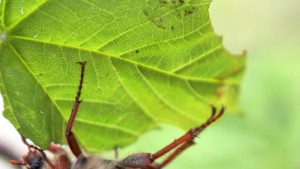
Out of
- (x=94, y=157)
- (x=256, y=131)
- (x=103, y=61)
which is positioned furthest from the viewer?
(x=256, y=131)

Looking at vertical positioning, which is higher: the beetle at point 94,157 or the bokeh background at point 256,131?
the bokeh background at point 256,131

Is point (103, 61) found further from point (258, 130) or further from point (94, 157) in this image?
point (258, 130)

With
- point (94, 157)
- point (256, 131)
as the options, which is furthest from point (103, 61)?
point (256, 131)

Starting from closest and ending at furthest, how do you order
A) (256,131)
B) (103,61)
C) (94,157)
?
(103,61) → (94,157) → (256,131)

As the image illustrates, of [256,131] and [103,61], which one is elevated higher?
[256,131]

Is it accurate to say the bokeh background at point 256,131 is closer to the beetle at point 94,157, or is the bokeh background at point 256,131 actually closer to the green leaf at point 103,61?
the beetle at point 94,157

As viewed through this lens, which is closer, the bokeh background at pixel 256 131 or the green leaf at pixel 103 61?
the green leaf at pixel 103 61

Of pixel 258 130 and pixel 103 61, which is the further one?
pixel 258 130

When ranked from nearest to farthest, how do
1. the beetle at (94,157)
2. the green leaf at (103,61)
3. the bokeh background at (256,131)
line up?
the green leaf at (103,61) → the beetle at (94,157) → the bokeh background at (256,131)

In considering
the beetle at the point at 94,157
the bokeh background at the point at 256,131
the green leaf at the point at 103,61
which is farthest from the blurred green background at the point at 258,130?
the green leaf at the point at 103,61
